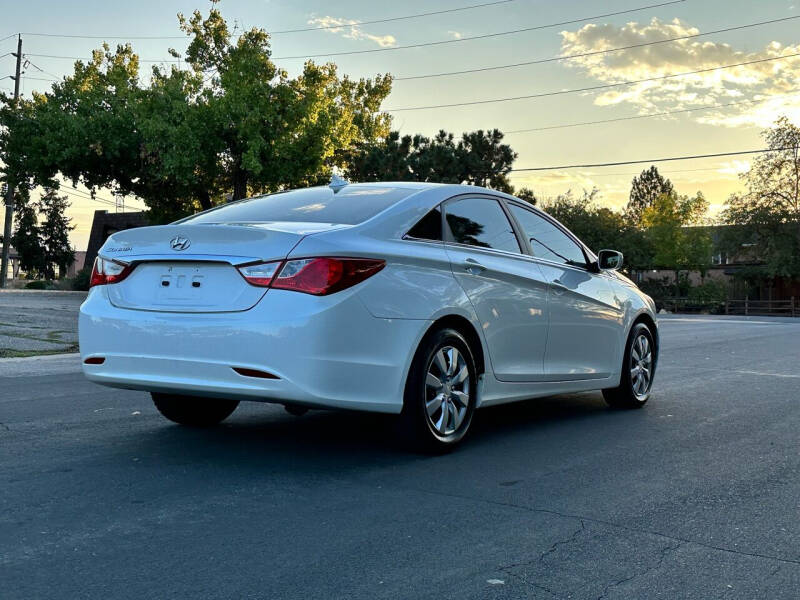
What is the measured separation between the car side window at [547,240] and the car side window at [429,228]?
1.06 m

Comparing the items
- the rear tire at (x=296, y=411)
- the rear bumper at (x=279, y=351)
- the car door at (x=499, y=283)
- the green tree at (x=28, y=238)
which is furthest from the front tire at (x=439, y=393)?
the green tree at (x=28, y=238)

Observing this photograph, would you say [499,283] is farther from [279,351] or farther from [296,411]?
[279,351]

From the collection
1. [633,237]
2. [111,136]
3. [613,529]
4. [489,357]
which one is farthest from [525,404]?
[633,237]

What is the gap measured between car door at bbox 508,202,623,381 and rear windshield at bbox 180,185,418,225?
49.9 inches

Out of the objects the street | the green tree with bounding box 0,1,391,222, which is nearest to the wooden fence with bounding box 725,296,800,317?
the green tree with bounding box 0,1,391,222

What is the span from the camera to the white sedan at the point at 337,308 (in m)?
4.87

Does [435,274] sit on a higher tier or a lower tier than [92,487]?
higher

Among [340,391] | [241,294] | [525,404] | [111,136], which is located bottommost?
[525,404]

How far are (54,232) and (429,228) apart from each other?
7930cm

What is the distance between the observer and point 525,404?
809 centimetres

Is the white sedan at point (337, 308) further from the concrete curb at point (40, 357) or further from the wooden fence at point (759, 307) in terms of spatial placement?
the wooden fence at point (759, 307)

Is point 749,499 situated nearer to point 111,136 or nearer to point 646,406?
point 646,406

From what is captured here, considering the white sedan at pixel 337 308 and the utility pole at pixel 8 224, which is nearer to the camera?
the white sedan at pixel 337 308

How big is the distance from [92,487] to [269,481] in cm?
90
